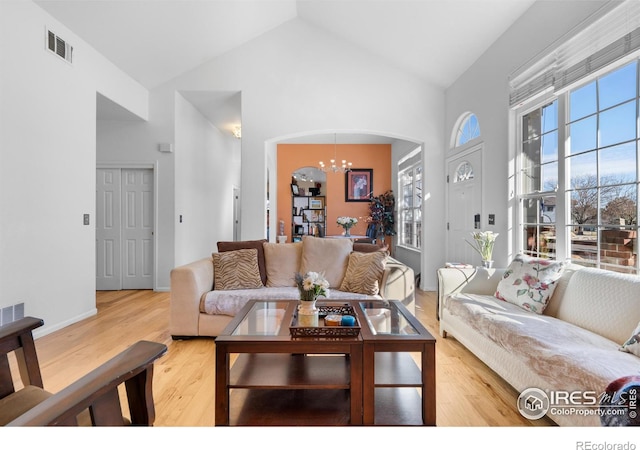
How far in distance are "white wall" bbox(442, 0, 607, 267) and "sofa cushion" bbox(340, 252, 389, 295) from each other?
4.92 ft

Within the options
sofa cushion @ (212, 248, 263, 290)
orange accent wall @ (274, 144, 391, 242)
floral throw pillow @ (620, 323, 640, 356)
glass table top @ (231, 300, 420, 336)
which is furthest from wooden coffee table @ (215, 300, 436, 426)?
orange accent wall @ (274, 144, 391, 242)

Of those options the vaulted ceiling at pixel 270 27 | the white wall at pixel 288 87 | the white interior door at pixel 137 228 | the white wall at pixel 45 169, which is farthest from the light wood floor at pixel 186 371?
the vaulted ceiling at pixel 270 27

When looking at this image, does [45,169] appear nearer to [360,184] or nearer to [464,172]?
[464,172]

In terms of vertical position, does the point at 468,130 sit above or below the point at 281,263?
above

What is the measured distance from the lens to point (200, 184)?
6336 mm

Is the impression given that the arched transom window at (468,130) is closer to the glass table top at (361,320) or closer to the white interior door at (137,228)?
the glass table top at (361,320)

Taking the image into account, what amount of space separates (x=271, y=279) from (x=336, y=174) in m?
5.07

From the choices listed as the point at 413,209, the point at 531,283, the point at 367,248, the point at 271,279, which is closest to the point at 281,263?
the point at 271,279

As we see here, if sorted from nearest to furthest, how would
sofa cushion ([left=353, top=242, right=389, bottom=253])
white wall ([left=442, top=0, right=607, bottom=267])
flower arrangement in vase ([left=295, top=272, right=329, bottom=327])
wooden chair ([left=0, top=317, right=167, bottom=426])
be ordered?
wooden chair ([left=0, top=317, right=167, bottom=426]) < flower arrangement in vase ([left=295, top=272, right=329, bottom=327]) < white wall ([left=442, top=0, right=607, bottom=267]) < sofa cushion ([left=353, top=242, right=389, bottom=253])

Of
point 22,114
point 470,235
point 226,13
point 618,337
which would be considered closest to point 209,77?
point 226,13

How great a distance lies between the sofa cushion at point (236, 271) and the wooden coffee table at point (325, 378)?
1.31m

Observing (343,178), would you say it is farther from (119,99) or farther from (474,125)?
(119,99)

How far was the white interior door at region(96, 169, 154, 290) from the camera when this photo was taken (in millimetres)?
5352

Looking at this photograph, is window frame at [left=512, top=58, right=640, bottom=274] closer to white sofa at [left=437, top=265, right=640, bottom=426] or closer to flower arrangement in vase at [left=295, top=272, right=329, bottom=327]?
white sofa at [left=437, top=265, right=640, bottom=426]
